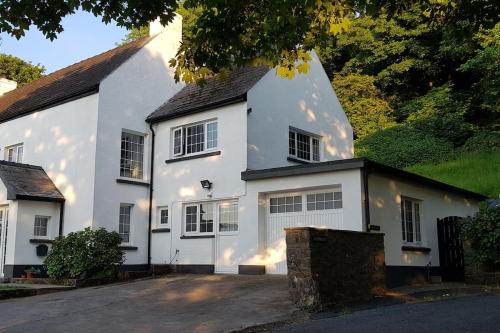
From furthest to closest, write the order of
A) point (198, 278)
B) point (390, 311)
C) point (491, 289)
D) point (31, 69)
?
point (31, 69) < point (198, 278) < point (491, 289) < point (390, 311)

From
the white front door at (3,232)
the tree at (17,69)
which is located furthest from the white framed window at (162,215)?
the tree at (17,69)

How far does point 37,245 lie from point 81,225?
1625 millimetres

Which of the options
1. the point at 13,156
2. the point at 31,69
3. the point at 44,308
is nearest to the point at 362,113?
the point at 13,156

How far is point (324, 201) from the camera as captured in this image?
15.6 meters

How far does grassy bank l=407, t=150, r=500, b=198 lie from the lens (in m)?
25.9

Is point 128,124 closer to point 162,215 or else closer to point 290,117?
point 162,215

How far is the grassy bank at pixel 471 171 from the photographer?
2586 centimetres

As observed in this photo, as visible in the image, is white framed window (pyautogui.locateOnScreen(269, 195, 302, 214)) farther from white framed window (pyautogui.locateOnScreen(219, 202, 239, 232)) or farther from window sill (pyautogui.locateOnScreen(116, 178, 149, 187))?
window sill (pyautogui.locateOnScreen(116, 178, 149, 187))

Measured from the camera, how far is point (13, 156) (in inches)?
890

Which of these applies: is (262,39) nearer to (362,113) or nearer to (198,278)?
(198,278)

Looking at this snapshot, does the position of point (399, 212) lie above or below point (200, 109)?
below

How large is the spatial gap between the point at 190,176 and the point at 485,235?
29.9 ft

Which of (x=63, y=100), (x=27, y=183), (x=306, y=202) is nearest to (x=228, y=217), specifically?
(x=306, y=202)

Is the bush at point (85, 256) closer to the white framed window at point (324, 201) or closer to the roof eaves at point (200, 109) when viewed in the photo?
the roof eaves at point (200, 109)
